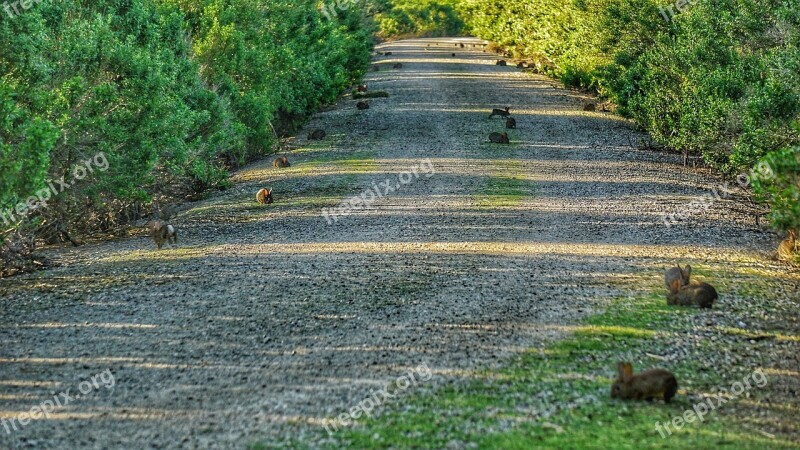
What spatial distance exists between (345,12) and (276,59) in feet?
64.0

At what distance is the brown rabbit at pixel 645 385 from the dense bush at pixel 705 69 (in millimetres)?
5832

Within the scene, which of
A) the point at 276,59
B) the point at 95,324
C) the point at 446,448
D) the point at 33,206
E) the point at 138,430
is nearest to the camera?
the point at 446,448

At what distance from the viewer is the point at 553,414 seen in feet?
34.3

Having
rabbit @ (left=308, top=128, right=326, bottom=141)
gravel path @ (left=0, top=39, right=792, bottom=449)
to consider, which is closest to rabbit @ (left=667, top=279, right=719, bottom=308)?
gravel path @ (left=0, top=39, right=792, bottom=449)

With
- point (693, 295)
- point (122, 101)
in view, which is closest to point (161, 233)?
point (122, 101)

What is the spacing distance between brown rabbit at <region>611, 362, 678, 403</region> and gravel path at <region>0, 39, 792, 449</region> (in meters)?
2.09

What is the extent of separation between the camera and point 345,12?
53031 mm

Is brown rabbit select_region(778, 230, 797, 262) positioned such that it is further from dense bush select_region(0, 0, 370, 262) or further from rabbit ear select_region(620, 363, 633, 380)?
dense bush select_region(0, 0, 370, 262)

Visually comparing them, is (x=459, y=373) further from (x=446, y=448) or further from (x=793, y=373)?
(x=793, y=373)

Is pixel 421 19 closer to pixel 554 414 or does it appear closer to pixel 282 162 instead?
pixel 282 162

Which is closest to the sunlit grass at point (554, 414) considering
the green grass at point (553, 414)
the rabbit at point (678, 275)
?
the green grass at point (553, 414)

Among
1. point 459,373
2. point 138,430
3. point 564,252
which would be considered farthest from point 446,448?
point 564,252

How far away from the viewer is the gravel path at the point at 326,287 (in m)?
11.1

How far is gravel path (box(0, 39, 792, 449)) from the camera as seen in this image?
1115cm
